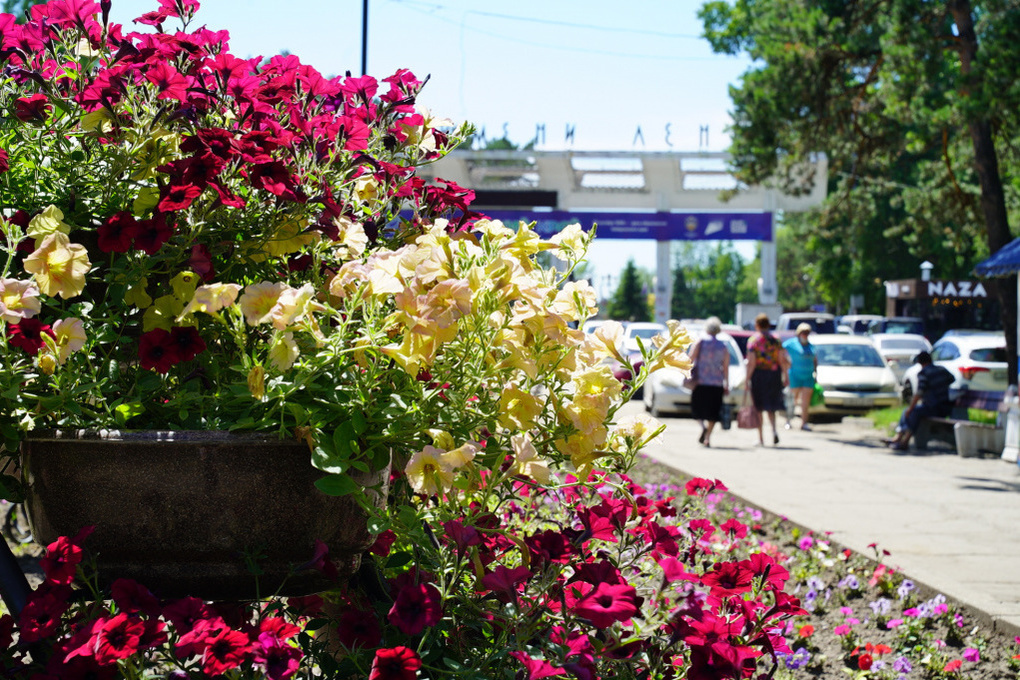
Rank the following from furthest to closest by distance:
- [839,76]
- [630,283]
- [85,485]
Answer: [630,283] < [839,76] < [85,485]

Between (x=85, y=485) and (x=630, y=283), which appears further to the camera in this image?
(x=630, y=283)

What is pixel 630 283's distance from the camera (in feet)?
271

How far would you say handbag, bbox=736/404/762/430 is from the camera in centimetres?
1279

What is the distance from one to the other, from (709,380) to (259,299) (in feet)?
37.2

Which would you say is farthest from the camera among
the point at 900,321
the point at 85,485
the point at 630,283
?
the point at 630,283

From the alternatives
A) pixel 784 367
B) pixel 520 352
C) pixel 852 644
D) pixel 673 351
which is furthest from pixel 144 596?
pixel 784 367

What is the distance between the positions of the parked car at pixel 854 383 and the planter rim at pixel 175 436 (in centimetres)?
1638

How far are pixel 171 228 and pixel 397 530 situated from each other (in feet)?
2.28

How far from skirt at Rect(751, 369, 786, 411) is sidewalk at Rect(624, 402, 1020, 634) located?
0.52m

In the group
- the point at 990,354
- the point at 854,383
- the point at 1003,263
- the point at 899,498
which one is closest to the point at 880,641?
the point at 899,498

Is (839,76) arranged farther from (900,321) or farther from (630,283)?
(630,283)

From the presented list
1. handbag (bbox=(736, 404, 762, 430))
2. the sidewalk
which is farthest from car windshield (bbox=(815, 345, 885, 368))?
handbag (bbox=(736, 404, 762, 430))

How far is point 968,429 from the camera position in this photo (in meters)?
11.7

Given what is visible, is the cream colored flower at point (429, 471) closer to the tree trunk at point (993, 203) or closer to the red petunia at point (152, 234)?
the red petunia at point (152, 234)
